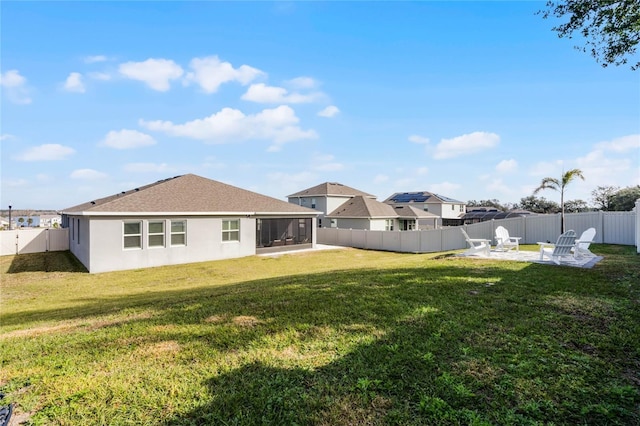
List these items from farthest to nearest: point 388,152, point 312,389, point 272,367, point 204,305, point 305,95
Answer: point 388,152, point 305,95, point 204,305, point 272,367, point 312,389

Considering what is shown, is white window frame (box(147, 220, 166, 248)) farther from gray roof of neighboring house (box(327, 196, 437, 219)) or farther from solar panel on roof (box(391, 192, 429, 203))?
solar panel on roof (box(391, 192, 429, 203))

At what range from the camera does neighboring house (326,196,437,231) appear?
3180 cm

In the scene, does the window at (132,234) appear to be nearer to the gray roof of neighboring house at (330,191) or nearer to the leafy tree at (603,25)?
→ the leafy tree at (603,25)

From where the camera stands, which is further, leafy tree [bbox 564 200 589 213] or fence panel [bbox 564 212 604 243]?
leafy tree [bbox 564 200 589 213]

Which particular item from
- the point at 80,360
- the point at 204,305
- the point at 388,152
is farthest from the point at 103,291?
the point at 388,152

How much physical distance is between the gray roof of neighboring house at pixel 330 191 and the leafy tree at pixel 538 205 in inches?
1289

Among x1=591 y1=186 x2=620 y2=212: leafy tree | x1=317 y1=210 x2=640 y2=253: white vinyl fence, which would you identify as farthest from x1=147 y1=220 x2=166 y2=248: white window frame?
x1=591 y1=186 x2=620 y2=212: leafy tree

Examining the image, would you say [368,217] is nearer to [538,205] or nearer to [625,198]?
[625,198]

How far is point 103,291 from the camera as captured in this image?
11758mm

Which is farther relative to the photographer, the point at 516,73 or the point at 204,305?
the point at 516,73

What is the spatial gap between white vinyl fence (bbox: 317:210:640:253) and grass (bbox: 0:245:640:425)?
40.3ft

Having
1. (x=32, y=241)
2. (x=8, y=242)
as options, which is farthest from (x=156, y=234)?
(x=8, y=242)

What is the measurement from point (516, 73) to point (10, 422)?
19.7 meters

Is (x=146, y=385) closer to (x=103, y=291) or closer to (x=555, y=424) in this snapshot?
(x=555, y=424)
